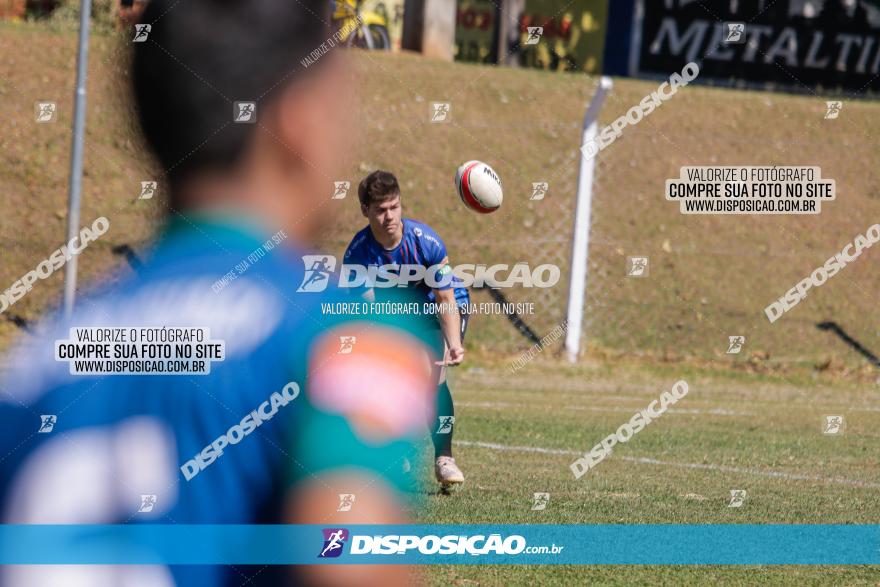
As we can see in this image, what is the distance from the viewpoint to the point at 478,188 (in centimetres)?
714

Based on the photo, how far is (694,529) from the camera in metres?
4.68

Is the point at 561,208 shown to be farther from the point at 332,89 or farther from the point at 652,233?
the point at 332,89

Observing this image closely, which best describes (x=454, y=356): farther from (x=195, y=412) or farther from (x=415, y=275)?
(x=195, y=412)

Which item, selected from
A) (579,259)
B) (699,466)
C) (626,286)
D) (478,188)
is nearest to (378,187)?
Result: (478,188)

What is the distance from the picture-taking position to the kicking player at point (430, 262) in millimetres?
6386

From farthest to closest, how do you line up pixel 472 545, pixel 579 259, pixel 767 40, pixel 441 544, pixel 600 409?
pixel 767 40
pixel 579 259
pixel 600 409
pixel 472 545
pixel 441 544

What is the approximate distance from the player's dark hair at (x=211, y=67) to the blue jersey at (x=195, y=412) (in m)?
0.07

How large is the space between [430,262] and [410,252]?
11 cm

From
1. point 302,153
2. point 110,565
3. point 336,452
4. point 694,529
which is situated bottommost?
point 694,529

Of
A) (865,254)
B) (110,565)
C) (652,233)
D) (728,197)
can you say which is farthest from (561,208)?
(110,565)

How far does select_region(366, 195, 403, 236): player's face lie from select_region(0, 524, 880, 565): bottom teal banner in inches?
87.8

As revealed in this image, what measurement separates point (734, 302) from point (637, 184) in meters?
2.56

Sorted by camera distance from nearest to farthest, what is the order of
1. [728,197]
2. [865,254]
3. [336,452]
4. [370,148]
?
[336,452] → [728,197] → [370,148] → [865,254]

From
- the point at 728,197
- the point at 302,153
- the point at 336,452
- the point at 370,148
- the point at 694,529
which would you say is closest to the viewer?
the point at 302,153
